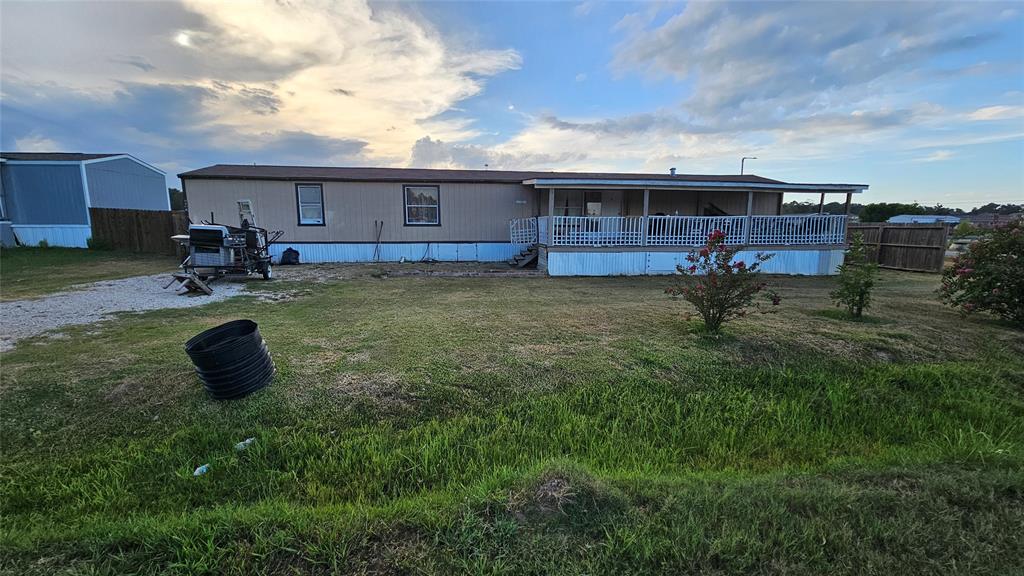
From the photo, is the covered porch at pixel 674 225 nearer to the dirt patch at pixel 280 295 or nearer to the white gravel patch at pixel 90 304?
the dirt patch at pixel 280 295

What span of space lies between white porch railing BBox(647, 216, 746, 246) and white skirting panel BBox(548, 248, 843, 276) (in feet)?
1.34

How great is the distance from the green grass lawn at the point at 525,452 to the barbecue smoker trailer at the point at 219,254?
3.60 metres

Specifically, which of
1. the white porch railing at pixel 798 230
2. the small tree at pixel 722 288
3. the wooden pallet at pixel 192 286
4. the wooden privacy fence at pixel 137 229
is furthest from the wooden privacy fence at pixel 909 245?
the wooden privacy fence at pixel 137 229

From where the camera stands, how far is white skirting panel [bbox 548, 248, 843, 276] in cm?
1161

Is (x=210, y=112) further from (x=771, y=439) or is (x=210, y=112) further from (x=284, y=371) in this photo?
(x=771, y=439)

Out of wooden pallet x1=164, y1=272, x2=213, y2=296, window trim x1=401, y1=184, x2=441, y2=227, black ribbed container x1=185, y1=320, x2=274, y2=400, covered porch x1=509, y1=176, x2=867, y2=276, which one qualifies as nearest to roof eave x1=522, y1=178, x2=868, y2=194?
covered porch x1=509, y1=176, x2=867, y2=276

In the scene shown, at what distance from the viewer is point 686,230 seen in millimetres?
12227

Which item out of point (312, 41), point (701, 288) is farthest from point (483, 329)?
point (312, 41)

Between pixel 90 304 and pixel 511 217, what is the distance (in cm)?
1071

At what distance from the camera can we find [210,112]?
14.0m

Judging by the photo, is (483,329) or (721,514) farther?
(483,329)

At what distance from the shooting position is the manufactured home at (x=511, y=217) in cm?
1186

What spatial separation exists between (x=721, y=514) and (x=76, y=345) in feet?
21.7

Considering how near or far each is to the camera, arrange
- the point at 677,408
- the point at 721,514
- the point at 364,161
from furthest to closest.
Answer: the point at 364,161 → the point at 677,408 → the point at 721,514
